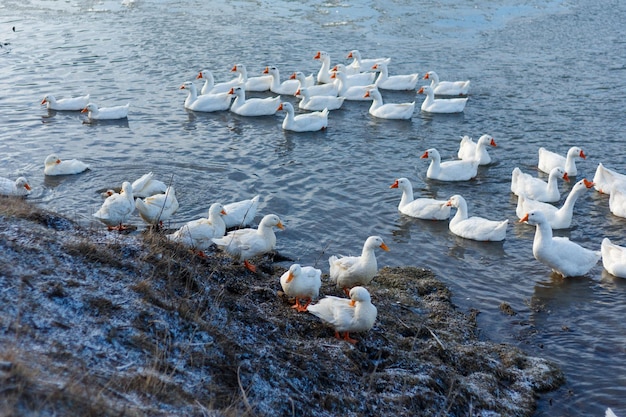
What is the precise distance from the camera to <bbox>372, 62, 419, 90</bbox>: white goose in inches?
758

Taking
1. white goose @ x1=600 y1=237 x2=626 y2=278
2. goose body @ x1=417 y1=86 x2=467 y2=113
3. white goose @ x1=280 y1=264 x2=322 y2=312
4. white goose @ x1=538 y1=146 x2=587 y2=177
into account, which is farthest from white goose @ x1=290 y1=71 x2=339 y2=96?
white goose @ x1=280 y1=264 x2=322 y2=312

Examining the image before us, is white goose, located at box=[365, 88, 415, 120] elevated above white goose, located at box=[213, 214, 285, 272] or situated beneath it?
situated beneath

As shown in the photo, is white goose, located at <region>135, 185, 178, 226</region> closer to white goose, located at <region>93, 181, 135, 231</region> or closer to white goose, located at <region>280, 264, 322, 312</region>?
white goose, located at <region>93, 181, 135, 231</region>

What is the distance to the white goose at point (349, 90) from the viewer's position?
18822 mm

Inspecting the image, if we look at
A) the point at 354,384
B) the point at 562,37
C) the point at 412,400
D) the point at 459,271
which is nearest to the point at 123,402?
the point at 354,384

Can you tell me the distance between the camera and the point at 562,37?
2277cm

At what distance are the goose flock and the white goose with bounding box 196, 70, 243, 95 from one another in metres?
0.03

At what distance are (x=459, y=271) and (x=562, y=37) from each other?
15089mm

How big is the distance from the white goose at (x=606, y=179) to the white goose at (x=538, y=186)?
62 cm

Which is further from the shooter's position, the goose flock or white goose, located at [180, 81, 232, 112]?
white goose, located at [180, 81, 232, 112]

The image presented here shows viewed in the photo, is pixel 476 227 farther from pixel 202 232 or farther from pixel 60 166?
pixel 60 166

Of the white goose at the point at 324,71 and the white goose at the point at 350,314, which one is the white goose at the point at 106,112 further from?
the white goose at the point at 350,314

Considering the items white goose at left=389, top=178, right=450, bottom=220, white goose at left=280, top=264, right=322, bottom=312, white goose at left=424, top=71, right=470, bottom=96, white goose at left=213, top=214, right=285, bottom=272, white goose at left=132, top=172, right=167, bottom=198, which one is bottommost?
white goose at left=389, top=178, right=450, bottom=220

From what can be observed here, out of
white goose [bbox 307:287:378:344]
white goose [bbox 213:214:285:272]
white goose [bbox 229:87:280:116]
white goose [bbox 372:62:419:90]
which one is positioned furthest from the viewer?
white goose [bbox 372:62:419:90]
